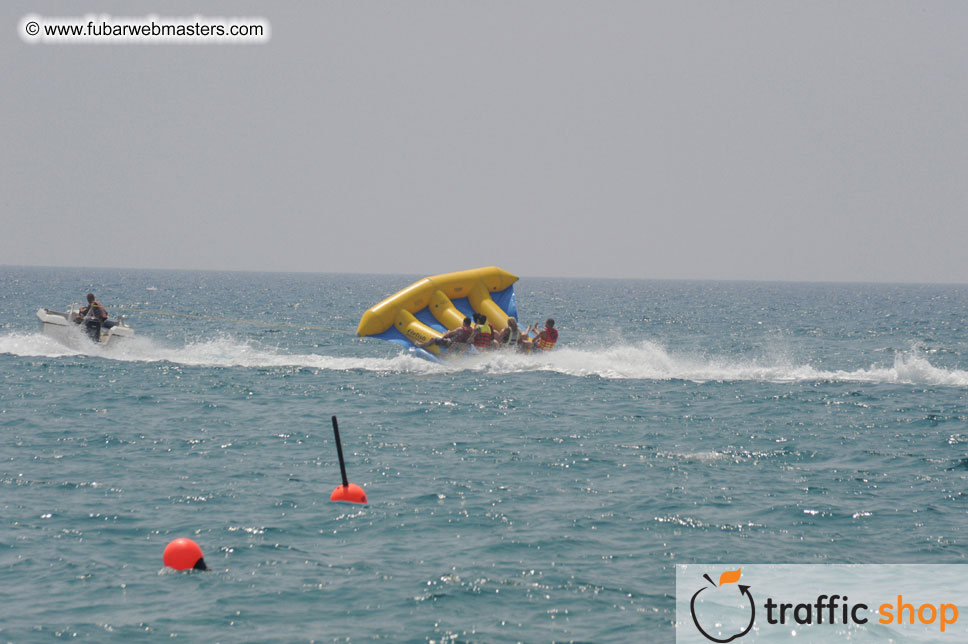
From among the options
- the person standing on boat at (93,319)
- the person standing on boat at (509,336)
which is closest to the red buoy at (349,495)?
the person standing on boat at (509,336)

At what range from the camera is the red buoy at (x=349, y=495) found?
1006 centimetres

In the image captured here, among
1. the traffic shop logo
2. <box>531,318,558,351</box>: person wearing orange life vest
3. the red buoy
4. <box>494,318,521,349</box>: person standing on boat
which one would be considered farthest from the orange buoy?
<box>531,318,558,351</box>: person wearing orange life vest

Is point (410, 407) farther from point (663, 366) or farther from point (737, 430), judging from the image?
point (663, 366)

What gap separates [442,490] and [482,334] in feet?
34.2

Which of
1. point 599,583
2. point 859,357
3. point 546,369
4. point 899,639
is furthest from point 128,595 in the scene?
point 859,357

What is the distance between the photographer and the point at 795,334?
42.0 meters

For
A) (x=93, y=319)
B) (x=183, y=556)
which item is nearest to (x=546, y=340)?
(x=93, y=319)

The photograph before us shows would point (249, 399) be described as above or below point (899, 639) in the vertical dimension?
above

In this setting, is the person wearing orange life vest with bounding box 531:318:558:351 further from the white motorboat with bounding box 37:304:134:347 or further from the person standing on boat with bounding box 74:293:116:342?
the person standing on boat with bounding box 74:293:116:342

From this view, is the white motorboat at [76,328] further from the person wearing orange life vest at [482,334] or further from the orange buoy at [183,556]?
the orange buoy at [183,556]

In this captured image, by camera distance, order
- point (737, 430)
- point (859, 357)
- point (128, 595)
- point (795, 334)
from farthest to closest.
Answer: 1. point (795, 334)
2. point (859, 357)
3. point (737, 430)
4. point (128, 595)

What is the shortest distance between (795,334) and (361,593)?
124 ft

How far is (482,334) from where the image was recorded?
2103 centimetres

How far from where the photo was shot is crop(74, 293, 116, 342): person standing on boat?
22.0 meters
